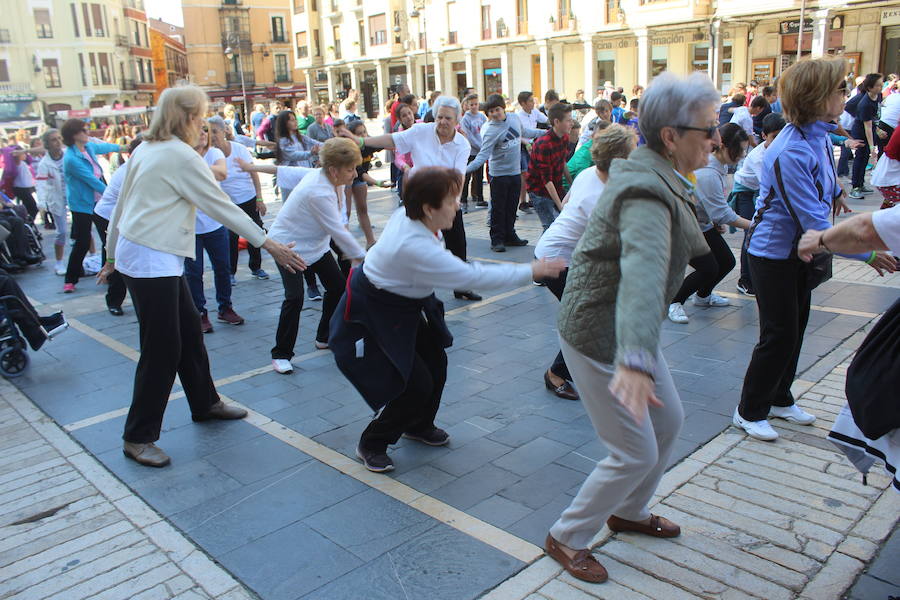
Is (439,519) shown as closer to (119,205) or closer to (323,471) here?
(323,471)

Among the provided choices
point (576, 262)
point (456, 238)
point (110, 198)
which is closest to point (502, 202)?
point (456, 238)

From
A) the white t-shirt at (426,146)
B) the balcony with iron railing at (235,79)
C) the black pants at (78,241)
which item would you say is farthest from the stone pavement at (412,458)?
the balcony with iron railing at (235,79)

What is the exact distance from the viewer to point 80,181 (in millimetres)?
8047

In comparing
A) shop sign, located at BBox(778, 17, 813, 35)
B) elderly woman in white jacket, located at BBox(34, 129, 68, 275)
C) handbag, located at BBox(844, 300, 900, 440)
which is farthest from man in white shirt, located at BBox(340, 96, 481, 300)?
shop sign, located at BBox(778, 17, 813, 35)

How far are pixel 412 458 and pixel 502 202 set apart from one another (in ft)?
19.3

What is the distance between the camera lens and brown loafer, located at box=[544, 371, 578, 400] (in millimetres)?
4629

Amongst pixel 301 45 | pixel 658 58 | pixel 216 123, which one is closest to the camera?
pixel 216 123

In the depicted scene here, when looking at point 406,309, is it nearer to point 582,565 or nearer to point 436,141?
point 582,565

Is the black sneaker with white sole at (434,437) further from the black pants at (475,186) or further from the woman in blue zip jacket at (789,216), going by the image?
the black pants at (475,186)

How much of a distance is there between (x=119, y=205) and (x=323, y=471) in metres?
1.90

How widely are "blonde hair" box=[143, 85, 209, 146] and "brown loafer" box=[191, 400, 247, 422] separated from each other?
1659 mm

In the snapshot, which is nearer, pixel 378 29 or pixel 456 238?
pixel 456 238

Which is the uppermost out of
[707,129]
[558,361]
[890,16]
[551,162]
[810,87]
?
[890,16]

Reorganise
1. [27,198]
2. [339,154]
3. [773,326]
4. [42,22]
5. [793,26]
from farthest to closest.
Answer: [42,22] → [793,26] → [27,198] → [339,154] → [773,326]
